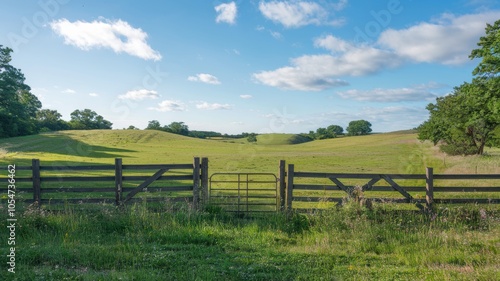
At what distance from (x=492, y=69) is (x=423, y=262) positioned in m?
24.9

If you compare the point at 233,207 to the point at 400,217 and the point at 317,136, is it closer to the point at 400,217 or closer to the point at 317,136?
the point at 400,217

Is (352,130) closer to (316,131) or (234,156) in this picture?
(316,131)

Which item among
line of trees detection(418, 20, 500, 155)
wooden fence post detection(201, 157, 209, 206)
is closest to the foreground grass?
wooden fence post detection(201, 157, 209, 206)

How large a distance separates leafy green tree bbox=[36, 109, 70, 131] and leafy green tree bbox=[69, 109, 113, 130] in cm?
485

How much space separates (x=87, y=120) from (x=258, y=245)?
13528 centimetres

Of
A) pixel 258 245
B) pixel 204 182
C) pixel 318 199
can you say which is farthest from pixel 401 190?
pixel 204 182

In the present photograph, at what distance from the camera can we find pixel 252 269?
527 cm

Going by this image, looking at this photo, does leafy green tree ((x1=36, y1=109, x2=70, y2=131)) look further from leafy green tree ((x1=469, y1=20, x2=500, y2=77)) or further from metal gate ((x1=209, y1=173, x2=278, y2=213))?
leafy green tree ((x1=469, y1=20, x2=500, y2=77))

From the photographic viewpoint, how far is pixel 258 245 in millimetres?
6598

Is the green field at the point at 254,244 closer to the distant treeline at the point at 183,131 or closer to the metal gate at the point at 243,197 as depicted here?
the metal gate at the point at 243,197

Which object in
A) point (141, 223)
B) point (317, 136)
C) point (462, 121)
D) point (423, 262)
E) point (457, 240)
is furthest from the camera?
point (317, 136)

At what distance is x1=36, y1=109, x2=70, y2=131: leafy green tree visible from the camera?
10662cm

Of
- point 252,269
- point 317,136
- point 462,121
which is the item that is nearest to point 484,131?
point 462,121

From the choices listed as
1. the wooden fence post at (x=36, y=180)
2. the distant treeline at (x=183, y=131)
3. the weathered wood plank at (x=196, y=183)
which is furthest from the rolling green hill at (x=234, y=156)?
the distant treeline at (x=183, y=131)
